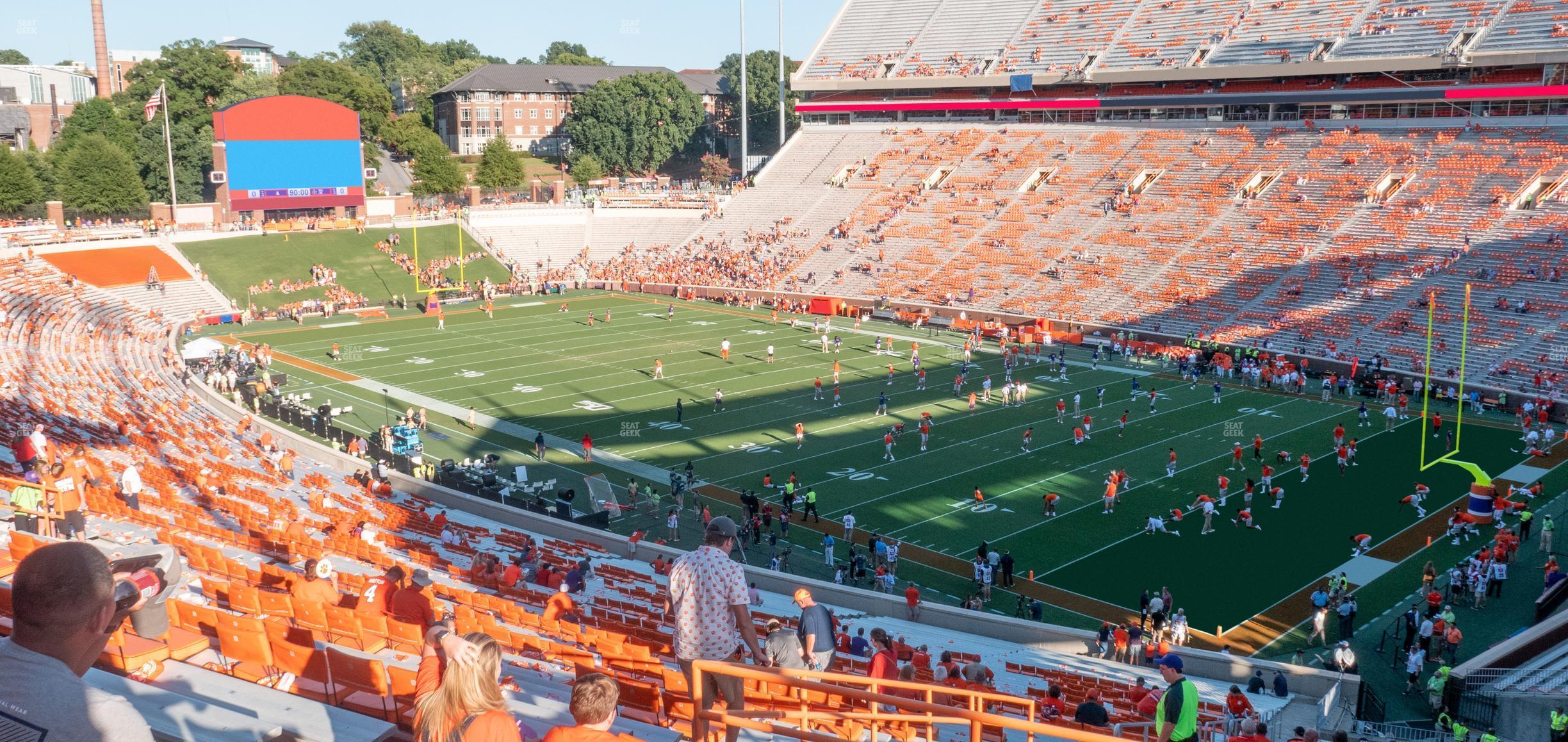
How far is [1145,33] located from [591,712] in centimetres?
6777

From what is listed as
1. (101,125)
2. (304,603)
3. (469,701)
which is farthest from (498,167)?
(469,701)

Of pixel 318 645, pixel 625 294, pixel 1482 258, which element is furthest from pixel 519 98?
pixel 318 645

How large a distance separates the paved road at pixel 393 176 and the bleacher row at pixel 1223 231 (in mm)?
32781

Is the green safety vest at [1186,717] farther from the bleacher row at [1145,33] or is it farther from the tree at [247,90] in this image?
the tree at [247,90]

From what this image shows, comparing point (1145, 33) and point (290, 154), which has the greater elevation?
point (1145, 33)

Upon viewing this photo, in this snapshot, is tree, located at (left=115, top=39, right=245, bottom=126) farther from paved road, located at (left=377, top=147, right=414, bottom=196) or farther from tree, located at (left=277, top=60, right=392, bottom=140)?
paved road, located at (left=377, top=147, right=414, bottom=196)

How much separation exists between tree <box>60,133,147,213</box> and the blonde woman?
7059 cm

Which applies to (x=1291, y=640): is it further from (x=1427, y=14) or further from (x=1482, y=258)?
(x=1427, y=14)

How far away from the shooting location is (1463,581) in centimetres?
2131

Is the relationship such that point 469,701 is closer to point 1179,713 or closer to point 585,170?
point 1179,713

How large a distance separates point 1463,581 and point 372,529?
19.0 m

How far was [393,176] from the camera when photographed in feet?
303

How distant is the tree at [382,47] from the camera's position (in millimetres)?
131000

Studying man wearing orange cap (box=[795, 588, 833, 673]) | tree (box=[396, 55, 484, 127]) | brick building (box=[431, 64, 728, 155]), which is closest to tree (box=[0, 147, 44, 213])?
brick building (box=[431, 64, 728, 155])
